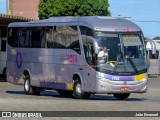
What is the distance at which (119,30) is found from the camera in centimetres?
2500

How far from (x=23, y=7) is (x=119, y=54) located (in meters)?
65.8

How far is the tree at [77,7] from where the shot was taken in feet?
191

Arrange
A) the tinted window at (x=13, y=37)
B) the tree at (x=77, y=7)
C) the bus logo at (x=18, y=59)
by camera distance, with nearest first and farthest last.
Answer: the bus logo at (x=18, y=59) < the tinted window at (x=13, y=37) < the tree at (x=77, y=7)

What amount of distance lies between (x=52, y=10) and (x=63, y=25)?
33.5m

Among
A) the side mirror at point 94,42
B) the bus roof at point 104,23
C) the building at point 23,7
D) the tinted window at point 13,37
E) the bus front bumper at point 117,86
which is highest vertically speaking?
the bus roof at point 104,23

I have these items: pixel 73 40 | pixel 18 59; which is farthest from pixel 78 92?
pixel 18 59

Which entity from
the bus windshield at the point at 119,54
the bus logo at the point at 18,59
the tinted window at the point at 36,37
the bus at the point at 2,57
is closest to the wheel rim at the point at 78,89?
the bus windshield at the point at 119,54

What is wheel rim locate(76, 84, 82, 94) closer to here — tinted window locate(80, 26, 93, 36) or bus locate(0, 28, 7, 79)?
tinted window locate(80, 26, 93, 36)

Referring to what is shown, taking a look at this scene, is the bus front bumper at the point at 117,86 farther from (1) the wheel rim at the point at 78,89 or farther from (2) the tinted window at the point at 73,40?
(2) the tinted window at the point at 73,40

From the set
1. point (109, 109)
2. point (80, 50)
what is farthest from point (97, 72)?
point (109, 109)

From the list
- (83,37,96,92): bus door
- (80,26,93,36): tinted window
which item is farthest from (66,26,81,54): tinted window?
(83,37,96,92): bus door

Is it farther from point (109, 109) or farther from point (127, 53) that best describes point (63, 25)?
point (109, 109)

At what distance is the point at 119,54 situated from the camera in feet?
80.9

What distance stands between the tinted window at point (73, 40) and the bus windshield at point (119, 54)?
1.34m
